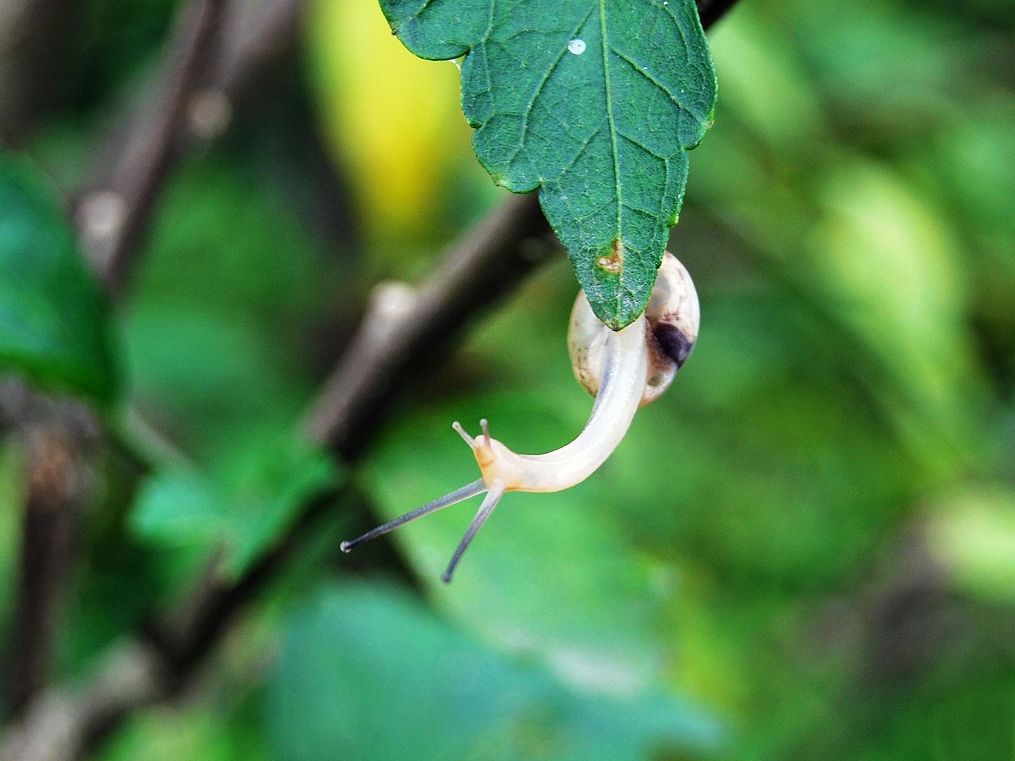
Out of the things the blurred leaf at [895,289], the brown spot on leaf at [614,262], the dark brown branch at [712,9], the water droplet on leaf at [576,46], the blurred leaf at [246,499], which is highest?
the water droplet on leaf at [576,46]

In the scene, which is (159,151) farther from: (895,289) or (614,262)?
(895,289)

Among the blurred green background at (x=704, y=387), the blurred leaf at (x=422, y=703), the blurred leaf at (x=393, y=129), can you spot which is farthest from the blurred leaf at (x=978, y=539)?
the blurred leaf at (x=393, y=129)

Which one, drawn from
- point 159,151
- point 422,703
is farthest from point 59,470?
point 422,703

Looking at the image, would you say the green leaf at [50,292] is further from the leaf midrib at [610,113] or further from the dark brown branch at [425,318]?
the leaf midrib at [610,113]

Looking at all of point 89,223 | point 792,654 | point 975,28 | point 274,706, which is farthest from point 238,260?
point 975,28

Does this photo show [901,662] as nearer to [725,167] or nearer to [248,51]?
[725,167]

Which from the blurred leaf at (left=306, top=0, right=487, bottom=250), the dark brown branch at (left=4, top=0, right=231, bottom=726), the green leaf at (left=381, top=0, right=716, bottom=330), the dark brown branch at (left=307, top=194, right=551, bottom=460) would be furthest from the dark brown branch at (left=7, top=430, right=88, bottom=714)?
the blurred leaf at (left=306, top=0, right=487, bottom=250)
